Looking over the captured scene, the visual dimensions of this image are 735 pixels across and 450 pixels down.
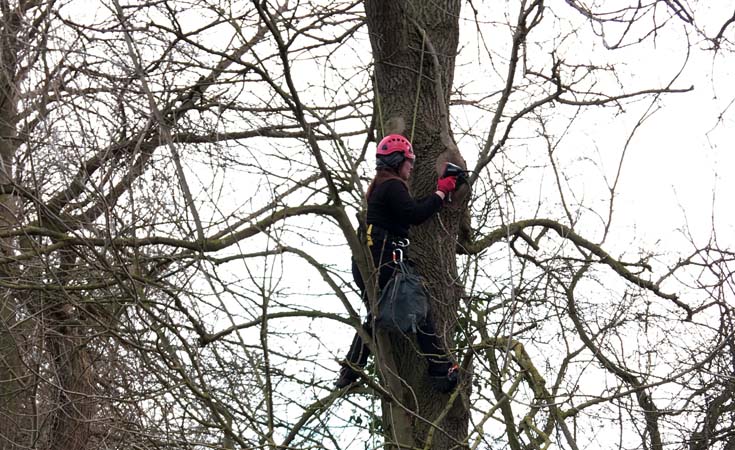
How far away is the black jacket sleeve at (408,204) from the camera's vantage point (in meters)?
5.61

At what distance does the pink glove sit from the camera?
18.6 ft

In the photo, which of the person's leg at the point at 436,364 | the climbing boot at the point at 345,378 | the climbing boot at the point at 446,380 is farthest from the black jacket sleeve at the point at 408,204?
the climbing boot at the point at 345,378

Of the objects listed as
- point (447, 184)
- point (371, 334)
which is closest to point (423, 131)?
point (447, 184)

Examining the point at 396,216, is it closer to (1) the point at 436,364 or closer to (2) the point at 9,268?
(1) the point at 436,364

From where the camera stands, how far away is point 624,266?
21.5ft

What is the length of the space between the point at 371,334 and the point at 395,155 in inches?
39.0

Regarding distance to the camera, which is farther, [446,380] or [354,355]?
[354,355]

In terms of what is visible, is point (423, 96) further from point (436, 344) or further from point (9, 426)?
point (9, 426)

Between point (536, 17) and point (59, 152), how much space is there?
241 centimetres

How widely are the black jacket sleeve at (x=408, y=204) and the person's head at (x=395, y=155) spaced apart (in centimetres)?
8

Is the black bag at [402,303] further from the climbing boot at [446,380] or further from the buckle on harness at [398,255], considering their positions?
the climbing boot at [446,380]

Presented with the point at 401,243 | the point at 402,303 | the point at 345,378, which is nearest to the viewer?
the point at 402,303

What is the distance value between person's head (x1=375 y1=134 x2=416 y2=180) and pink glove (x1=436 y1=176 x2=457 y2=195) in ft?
0.74

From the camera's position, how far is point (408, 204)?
568 centimetres
